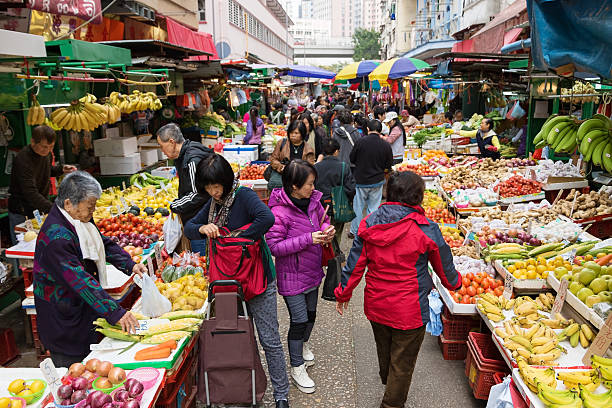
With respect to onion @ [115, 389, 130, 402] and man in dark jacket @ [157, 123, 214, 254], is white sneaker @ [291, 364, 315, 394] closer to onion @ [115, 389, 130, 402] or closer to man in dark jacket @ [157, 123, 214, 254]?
man in dark jacket @ [157, 123, 214, 254]

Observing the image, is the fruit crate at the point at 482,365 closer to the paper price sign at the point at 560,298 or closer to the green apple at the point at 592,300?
the paper price sign at the point at 560,298

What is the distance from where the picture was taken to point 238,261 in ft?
12.0

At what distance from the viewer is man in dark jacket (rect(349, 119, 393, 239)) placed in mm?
7879

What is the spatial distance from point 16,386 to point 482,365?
3.31 m

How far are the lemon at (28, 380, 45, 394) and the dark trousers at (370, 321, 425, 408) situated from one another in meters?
2.17

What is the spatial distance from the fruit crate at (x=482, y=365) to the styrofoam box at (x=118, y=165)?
684cm

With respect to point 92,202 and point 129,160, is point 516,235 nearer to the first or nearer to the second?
point 92,202

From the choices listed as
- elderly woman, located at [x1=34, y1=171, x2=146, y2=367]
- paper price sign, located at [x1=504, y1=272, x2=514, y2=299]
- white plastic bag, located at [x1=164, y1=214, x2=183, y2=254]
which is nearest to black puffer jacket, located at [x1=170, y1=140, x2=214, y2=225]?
white plastic bag, located at [x1=164, y1=214, x2=183, y2=254]

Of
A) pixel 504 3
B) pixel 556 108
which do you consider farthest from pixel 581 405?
pixel 504 3

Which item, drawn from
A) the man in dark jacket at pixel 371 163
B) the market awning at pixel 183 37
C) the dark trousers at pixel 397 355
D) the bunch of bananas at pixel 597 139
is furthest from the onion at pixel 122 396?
the market awning at pixel 183 37

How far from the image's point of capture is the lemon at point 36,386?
284 centimetres

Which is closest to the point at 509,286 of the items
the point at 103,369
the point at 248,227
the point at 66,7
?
the point at 248,227

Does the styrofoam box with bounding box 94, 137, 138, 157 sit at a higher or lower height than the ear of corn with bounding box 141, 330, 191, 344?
higher

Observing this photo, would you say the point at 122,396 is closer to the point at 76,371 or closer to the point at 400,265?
the point at 76,371
